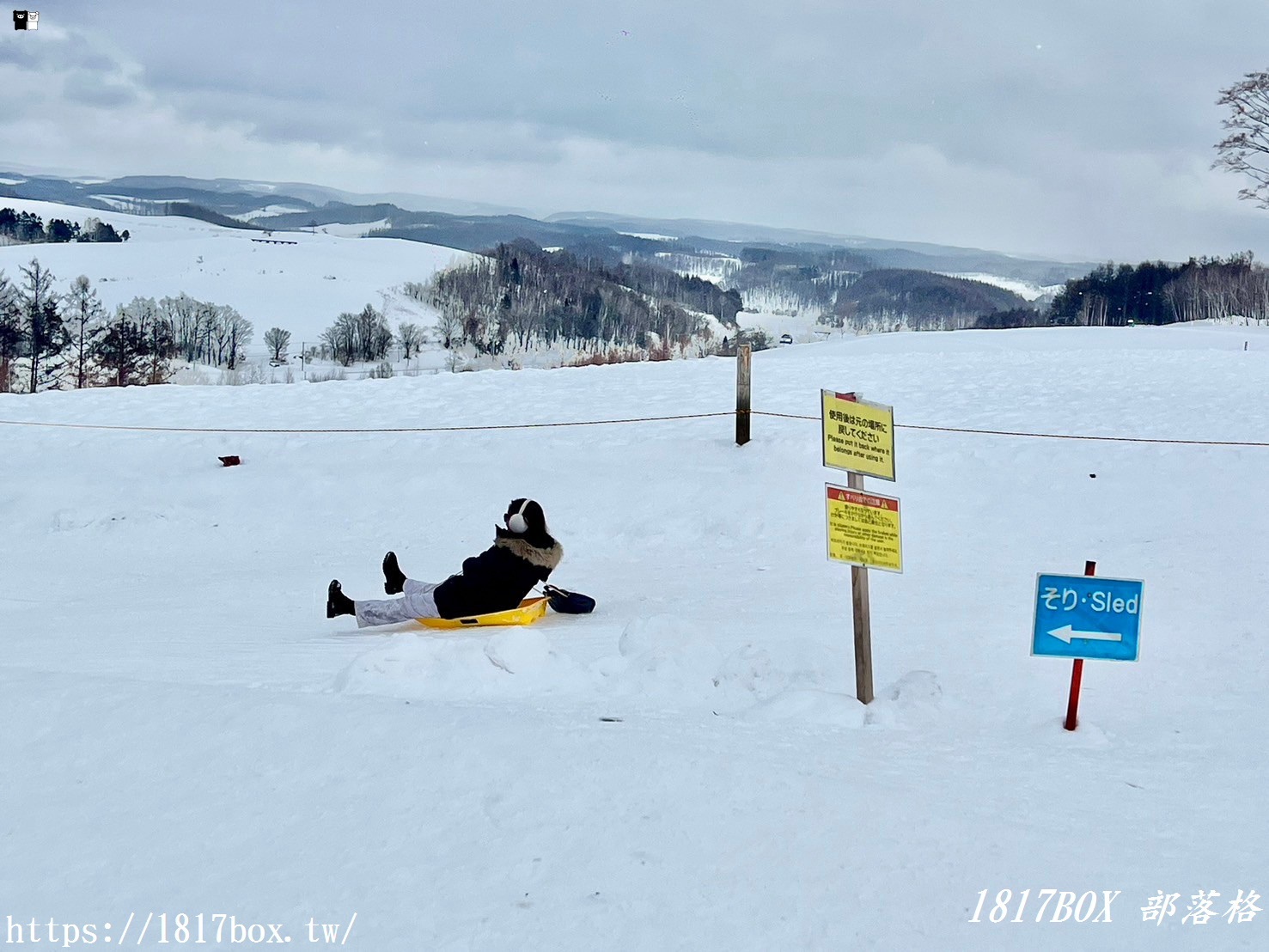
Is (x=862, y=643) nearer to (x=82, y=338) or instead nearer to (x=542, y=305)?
(x=82, y=338)

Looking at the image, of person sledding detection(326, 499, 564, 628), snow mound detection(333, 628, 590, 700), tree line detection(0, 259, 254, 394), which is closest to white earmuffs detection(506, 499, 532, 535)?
person sledding detection(326, 499, 564, 628)

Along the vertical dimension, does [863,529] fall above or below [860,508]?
below

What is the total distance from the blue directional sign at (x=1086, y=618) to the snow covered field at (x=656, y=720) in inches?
17.3

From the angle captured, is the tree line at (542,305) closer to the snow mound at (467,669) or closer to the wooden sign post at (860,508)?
the snow mound at (467,669)

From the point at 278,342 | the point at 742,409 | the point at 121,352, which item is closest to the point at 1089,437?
the point at 742,409

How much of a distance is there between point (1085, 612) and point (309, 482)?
1063 cm

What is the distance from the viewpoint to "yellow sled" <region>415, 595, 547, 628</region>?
718 centimetres

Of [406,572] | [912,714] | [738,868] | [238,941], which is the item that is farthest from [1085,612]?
[406,572]

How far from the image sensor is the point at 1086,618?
512 centimetres

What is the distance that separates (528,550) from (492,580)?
333 mm

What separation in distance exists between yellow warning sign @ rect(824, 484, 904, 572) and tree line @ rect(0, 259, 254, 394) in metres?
32.8

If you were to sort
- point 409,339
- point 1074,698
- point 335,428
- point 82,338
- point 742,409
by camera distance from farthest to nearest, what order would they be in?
1. point 409,339
2. point 82,338
3. point 335,428
4. point 742,409
5. point 1074,698

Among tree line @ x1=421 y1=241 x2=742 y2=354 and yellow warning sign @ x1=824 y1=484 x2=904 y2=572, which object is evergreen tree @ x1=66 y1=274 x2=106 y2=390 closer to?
tree line @ x1=421 y1=241 x2=742 y2=354

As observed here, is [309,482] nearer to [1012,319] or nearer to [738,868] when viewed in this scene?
[738,868]
